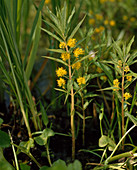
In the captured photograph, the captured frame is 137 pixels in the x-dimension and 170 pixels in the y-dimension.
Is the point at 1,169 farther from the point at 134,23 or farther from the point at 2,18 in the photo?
the point at 134,23

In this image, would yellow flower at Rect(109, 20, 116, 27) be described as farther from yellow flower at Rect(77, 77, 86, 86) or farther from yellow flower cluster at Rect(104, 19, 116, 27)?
yellow flower at Rect(77, 77, 86, 86)

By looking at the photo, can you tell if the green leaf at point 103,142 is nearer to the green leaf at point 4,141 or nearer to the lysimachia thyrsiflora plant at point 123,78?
the lysimachia thyrsiflora plant at point 123,78

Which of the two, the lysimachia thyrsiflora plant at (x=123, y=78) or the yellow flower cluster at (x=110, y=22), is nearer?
the lysimachia thyrsiflora plant at (x=123, y=78)

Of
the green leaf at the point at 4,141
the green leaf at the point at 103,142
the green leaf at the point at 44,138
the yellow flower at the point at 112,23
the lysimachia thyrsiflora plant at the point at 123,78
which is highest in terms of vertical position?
the yellow flower at the point at 112,23

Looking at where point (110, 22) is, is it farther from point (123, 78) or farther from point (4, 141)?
point (4, 141)

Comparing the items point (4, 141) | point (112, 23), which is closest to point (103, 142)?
point (4, 141)

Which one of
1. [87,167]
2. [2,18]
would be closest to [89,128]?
[87,167]

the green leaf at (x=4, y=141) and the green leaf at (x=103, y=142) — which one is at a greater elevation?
the green leaf at (x=4, y=141)

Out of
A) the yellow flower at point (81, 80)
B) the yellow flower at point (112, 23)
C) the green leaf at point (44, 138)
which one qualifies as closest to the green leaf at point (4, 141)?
the green leaf at point (44, 138)

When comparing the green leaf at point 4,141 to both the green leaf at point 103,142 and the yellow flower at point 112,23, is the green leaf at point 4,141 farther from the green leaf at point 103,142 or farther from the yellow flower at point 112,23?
the yellow flower at point 112,23

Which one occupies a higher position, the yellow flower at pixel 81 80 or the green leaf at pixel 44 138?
the yellow flower at pixel 81 80

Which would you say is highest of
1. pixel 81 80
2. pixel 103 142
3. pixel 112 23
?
pixel 112 23

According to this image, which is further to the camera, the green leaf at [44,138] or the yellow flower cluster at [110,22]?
the yellow flower cluster at [110,22]

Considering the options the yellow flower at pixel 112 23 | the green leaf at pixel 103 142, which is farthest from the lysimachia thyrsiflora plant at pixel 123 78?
the yellow flower at pixel 112 23
